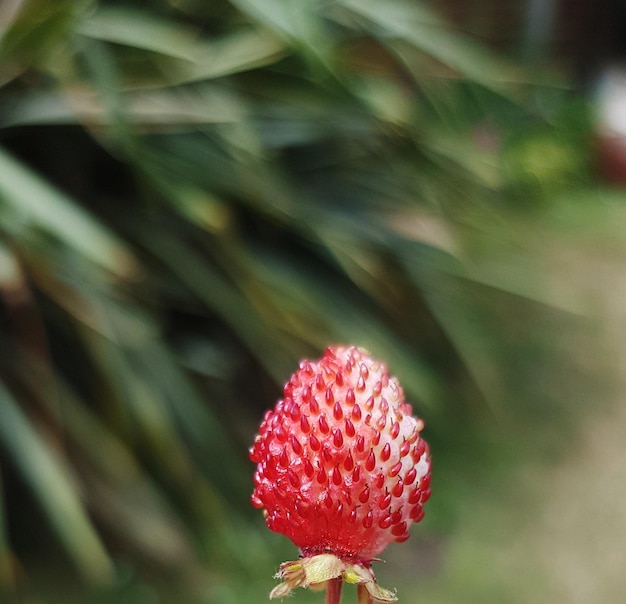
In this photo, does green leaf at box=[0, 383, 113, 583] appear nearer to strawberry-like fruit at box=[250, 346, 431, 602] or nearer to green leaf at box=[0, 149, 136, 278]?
green leaf at box=[0, 149, 136, 278]

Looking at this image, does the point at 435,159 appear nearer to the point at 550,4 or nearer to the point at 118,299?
the point at 118,299

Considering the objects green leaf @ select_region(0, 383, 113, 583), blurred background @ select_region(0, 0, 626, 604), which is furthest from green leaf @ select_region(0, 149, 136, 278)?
green leaf @ select_region(0, 383, 113, 583)

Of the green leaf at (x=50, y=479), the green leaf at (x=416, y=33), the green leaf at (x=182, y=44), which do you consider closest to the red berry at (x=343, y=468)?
the green leaf at (x=50, y=479)

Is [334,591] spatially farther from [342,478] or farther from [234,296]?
[234,296]

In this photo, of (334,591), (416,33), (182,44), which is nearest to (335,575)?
(334,591)

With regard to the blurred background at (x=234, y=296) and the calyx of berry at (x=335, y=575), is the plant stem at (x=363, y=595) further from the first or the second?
the blurred background at (x=234, y=296)

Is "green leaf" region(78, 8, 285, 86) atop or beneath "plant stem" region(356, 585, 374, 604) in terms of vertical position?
atop

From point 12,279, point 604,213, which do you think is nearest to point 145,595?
point 12,279
